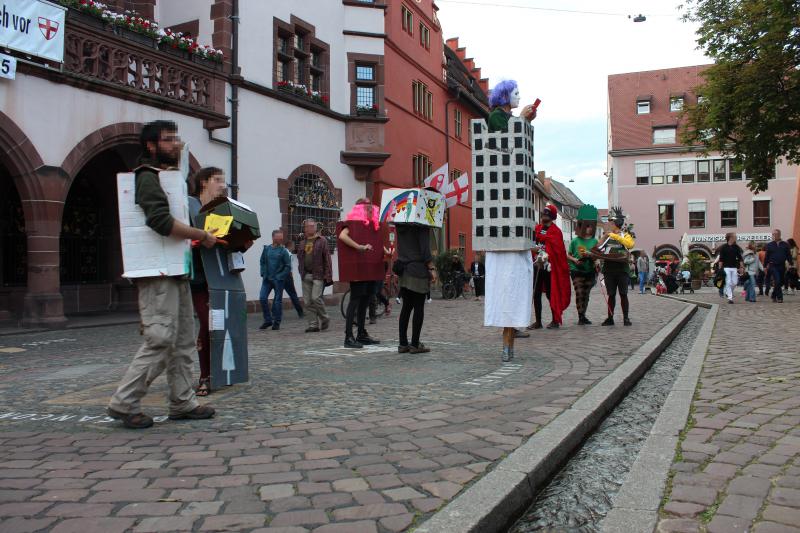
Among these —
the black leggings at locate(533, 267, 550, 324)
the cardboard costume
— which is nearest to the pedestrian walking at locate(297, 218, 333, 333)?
the black leggings at locate(533, 267, 550, 324)

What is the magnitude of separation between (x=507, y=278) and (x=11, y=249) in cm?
1169

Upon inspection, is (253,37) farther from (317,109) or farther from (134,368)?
(134,368)

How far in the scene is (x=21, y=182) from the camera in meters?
11.9

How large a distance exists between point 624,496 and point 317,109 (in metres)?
17.3

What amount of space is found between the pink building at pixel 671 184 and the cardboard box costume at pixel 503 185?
159ft

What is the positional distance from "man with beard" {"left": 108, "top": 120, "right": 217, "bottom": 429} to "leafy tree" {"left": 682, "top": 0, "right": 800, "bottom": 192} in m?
16.4

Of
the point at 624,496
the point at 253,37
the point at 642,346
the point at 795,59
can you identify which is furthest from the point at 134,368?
the point at 795,59

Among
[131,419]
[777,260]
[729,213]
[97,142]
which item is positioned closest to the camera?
→ [131,419]

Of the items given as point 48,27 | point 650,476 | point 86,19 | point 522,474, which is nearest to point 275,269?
point 48,27

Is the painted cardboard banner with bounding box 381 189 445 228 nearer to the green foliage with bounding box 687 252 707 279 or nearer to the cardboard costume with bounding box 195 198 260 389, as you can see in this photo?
the cardboard costume with bounding box 195 198 260 389

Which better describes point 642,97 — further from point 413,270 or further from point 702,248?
point 413,270

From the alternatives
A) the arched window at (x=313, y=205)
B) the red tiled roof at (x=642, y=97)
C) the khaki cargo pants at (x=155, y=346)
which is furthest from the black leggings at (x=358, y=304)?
the red tiled roof at (x=642, y=97)

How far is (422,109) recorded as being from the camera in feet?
88.9

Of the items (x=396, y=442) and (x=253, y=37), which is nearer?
(x=396, y=442)
